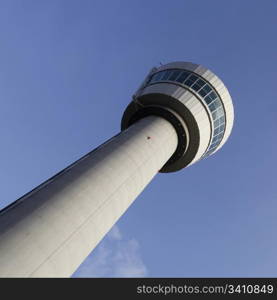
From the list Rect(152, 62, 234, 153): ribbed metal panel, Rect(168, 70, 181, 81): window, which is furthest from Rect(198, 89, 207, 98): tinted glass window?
Rect(168, 70, 181, 81): window

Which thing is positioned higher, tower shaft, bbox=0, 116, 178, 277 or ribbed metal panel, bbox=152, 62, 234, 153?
ribbed metal panel, bbox=152, 62, 234, 153

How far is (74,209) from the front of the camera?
18.3 metres

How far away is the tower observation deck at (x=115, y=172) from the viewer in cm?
1539

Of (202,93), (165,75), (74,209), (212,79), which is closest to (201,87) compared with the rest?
(202,93)

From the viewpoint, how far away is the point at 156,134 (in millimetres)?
29719

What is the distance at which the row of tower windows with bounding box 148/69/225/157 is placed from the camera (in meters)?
33.9

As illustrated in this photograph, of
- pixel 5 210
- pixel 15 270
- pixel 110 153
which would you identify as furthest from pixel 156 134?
pixel 15 270

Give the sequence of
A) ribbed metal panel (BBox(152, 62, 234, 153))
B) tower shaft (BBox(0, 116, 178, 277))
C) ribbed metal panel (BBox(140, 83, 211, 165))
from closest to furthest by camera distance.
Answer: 1. tower shaft (BBox(0, 116, 178, 277))
2. ribbed metal panel (BBox(140, 83, 211, 165))
3. ribbed metal panel (BBox(152, 62, 234, 153))

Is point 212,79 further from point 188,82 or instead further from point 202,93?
point 188,82

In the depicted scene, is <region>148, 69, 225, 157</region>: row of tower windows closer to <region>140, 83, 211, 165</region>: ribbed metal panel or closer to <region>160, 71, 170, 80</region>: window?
<region>160, 71, 170, 80</region>: window

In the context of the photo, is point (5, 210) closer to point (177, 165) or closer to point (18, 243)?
point (18, 243)

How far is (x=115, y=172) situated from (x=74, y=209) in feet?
17.4

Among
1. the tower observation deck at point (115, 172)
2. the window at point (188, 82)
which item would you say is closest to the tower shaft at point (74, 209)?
the tower observation deck at point (115, 172)
